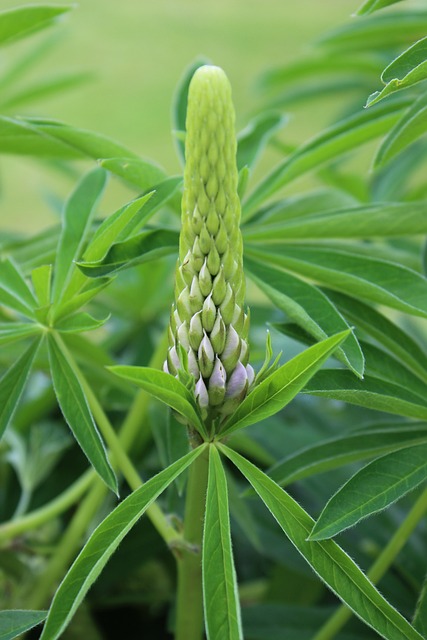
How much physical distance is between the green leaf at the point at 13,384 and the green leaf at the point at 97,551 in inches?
3.7

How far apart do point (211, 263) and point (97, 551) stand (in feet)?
0.47

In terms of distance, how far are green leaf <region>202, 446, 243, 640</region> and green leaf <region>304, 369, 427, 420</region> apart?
2.5 inches

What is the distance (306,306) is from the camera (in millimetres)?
482

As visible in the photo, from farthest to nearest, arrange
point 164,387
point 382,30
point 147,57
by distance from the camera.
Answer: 1. point 147,57
2. point 382,30
3. point 164,387

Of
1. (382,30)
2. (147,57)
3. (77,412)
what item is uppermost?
(147,57)

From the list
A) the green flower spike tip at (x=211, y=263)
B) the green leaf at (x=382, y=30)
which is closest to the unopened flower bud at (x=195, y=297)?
the green flower spike tip at (x=211, y=263)

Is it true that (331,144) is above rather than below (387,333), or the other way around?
→ above

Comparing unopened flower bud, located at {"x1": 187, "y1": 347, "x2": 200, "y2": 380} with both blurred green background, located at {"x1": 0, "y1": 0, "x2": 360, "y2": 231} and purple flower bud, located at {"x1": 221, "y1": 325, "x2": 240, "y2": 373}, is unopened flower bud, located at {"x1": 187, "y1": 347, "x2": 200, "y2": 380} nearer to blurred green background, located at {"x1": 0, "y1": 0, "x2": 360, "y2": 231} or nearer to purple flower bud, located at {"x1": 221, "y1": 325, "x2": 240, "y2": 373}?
purple flower bud, located at {"x1": 221, "y1": 325, "x2": 240, "y2": 373}

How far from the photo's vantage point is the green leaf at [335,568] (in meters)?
0.39

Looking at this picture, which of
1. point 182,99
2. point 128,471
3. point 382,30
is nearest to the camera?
point 128,471

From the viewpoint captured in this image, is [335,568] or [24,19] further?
[24,19]

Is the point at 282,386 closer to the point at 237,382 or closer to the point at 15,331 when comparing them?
the point at 237,382

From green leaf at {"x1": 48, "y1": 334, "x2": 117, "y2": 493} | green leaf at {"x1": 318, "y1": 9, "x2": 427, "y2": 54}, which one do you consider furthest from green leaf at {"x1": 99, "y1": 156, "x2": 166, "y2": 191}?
green leaf at {"x1": 318, "y1": 9, "x2": 427, "y2": 54}

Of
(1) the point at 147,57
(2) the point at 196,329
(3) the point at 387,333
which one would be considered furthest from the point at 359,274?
(1) the point at 147,57
